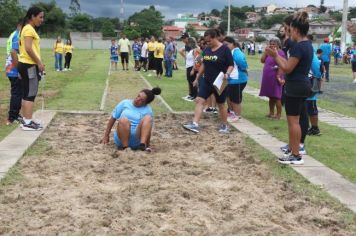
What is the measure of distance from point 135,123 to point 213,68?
7.41 ft

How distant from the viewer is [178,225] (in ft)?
14.9

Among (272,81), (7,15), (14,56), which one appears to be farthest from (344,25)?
(7,15)

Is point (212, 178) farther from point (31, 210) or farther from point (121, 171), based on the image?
point (31, 210)

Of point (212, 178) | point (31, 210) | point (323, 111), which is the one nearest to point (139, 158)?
point (212, 178)

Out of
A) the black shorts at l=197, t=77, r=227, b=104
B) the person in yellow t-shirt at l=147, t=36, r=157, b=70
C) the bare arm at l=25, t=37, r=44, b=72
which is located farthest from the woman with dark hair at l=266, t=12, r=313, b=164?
the person in yellow t-shirt at l=147, t=36, r=157, b=70

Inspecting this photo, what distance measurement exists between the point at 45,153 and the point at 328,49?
1871cm

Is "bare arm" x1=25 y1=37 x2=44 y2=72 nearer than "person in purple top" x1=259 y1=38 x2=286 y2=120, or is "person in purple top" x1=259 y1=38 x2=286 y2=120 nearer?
"bare arm" x1=25 y1=37 x2=44 y2=72

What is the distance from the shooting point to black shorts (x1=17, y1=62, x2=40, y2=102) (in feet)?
28.3

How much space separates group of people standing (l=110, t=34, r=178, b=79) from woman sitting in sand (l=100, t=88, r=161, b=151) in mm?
14676

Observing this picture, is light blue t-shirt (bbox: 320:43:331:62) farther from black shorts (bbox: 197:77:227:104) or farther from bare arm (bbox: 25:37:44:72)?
bare arm (bbox: 25:37:44:72)

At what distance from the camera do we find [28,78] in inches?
340

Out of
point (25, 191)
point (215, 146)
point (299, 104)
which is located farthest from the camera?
point (215, 146)

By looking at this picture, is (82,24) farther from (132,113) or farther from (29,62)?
(132,113)

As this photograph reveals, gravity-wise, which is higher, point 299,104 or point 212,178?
point 299,104
